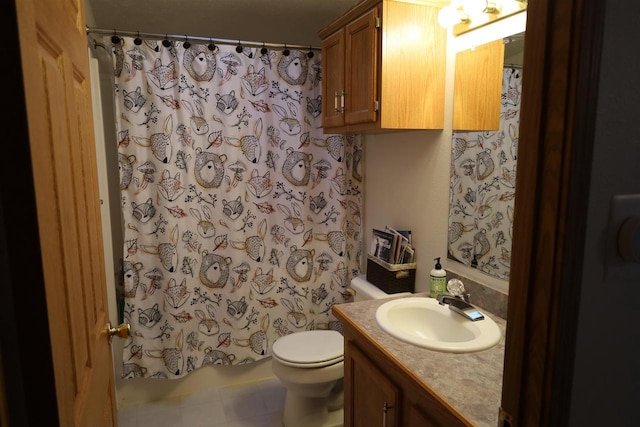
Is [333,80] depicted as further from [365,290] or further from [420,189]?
[365,290]

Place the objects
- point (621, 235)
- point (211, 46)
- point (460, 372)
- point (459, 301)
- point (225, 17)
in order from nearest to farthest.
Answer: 1. point (621, 235)
2. point (460, 372)
3. point (459, 301)
4. point (211, 46)
5. point (225, 17)

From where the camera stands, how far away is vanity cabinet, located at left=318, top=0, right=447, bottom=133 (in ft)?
5.92

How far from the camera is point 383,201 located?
8.31 feet

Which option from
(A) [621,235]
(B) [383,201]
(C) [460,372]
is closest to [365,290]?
(B) [383,201]

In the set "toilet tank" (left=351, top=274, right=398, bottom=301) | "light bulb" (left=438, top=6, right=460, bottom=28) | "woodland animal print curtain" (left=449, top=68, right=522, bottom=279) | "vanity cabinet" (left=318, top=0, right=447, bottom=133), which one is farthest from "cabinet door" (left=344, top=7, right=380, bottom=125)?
"toilet tank" (left=351, top=274, right=398, bottom=301)

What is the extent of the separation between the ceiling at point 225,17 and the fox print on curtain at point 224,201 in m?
0.25

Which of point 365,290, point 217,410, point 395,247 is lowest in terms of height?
point 217,410

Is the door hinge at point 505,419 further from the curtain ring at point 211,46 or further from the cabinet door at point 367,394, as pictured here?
the curtain ring at point 211,46

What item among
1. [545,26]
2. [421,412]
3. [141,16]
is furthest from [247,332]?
[545,26]

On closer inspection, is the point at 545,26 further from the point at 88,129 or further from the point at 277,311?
the point at 277,311

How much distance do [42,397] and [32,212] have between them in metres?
0.25

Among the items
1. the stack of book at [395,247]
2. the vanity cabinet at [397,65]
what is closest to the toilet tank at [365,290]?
the stack of book at [395,247]

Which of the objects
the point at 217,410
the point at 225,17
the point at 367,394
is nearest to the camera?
the point at 367,394

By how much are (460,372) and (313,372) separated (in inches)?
41.2
